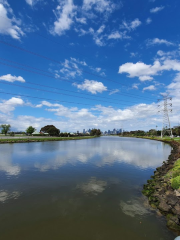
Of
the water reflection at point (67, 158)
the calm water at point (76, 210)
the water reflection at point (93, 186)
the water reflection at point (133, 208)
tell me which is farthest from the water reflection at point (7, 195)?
the water reflection at point (133, 208)

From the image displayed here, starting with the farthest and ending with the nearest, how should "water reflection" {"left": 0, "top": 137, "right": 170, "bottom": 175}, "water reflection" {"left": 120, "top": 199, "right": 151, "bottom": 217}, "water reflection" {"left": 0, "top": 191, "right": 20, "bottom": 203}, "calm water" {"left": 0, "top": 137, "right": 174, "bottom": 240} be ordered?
"water reflection" {"left": 0, "top": 137, "right": 170, "bottom": 175} < "water reflection" {"left": 0, "top": 191, "right": 20, "bottom": 203} < "water reflection" {"left": 120, "top": 199, "right": 151, "bottom": 217} < "calm water" {"left": 0, "top": 137, "right": 174, "bottom": 240}

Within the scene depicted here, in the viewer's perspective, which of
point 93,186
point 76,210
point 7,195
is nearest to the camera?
point 76,210

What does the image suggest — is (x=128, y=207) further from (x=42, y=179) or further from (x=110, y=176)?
(x=42, y=179)

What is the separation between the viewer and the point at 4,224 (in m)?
8.93

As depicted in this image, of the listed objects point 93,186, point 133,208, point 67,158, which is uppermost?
point 67,158

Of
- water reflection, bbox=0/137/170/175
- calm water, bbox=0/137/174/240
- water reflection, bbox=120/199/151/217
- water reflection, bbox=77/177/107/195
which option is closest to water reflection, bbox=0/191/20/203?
calm water, bbox=0/137/174/240

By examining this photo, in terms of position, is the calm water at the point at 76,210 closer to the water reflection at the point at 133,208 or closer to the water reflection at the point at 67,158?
the water reflection at the point at 133,208

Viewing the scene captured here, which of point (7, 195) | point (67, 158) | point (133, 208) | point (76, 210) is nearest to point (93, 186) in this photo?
point (76, 210)

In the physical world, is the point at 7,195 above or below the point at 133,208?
above

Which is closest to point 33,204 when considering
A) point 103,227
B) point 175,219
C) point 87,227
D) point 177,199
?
point 87,227

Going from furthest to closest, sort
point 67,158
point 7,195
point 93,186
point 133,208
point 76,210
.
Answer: point 67,158 → point 93,186 → point 7,195 → point 133,208 → point 76,210

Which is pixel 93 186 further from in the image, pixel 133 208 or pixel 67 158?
pixel 67 158

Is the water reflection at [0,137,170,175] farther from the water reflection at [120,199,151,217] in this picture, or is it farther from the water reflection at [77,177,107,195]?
the water reflection at [120,199,151,217]

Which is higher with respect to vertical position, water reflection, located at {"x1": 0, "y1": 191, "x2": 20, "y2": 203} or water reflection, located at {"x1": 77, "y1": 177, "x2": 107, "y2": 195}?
water reflection, located at {"x1": 0, "y1": 191, "x2": 20, "y2": 203}
